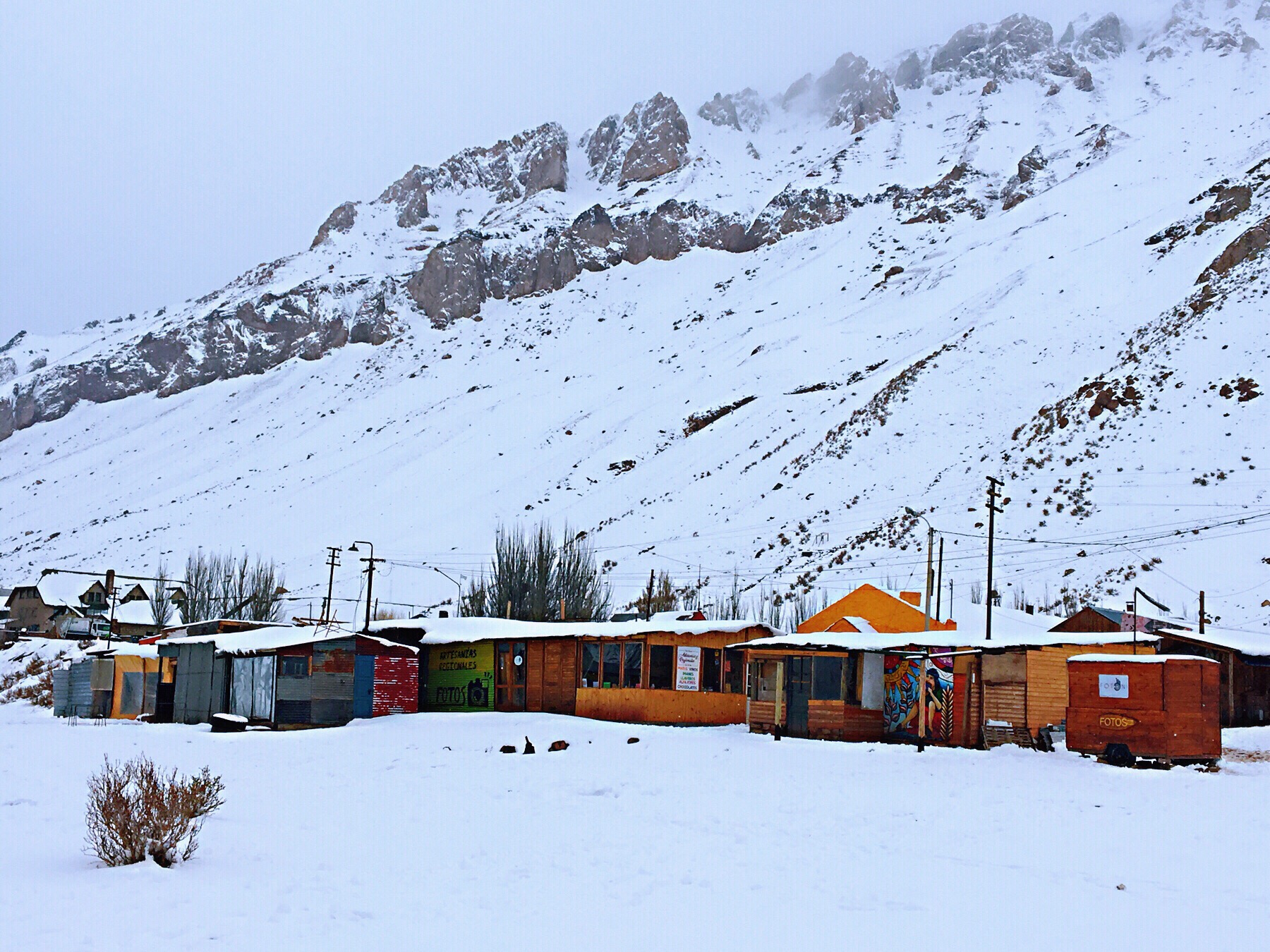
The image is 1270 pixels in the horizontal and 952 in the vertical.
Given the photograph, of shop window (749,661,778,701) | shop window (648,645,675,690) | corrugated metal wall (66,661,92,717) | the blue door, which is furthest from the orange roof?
corrugated metal wall (66,661,92,717)

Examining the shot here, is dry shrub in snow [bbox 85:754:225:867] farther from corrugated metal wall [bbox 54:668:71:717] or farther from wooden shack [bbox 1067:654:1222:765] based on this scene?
corrugated metal wall [bbox 54:668:71:717]

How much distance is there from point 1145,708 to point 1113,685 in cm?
67

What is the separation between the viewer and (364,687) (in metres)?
31.6

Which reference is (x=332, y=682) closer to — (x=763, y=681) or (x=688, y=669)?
(x=688, y=669)

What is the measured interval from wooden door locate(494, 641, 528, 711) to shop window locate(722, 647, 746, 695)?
6405 mm

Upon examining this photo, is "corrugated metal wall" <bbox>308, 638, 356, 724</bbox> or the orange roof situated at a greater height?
the orange roof

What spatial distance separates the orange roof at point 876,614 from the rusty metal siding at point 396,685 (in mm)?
13558

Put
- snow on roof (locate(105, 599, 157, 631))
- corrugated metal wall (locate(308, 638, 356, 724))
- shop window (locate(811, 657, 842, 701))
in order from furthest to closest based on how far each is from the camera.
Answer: snow on roof (locate(105, 599, 157, 631)) < corrugated metal wall (locate(308, 638, 356, 724)) < shop window (locate(811, 657, 842, 701))

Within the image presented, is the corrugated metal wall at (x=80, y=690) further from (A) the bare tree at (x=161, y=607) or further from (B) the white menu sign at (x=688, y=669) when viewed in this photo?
(A) the bare tree at (x=161, y=607)

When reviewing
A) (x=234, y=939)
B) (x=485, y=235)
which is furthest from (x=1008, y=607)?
(x=485, y=235)

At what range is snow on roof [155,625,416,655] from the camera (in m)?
29.7

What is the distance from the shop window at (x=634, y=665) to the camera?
29969 mm

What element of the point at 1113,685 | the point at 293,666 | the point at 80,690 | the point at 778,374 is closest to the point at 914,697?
the point at 1113,685

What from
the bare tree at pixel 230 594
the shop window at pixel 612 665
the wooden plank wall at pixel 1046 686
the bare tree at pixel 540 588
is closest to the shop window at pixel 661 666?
the shop window at pixel 612 665
